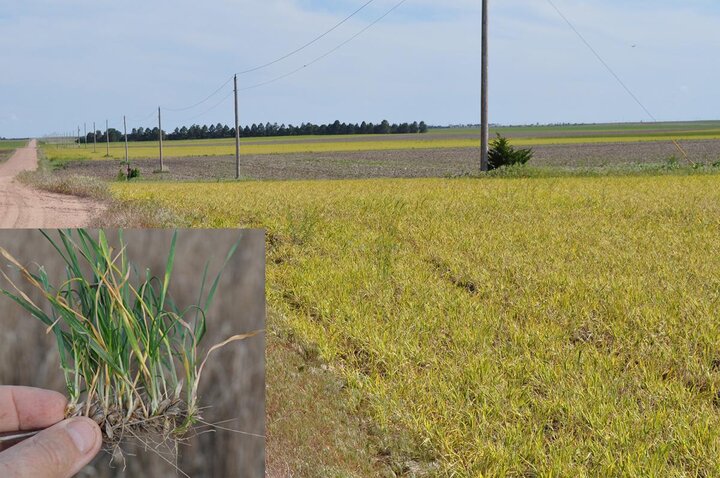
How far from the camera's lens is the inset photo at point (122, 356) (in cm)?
177

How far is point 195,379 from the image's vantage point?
1835 mm

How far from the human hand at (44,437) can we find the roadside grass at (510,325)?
6.62 ft

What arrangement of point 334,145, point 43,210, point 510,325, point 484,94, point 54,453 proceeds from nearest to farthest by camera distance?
point 54,453, point 510,325, point 43,210, point 484,94, point 334,145

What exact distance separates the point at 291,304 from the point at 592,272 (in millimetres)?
3170

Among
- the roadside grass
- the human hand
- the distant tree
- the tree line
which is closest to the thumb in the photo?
the human hand

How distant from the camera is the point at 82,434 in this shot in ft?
5.81

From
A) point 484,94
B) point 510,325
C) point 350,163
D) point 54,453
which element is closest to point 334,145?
point 350,163

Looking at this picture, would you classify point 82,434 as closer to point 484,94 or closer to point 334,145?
point 484,94

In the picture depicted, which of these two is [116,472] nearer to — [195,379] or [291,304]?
[195,379]

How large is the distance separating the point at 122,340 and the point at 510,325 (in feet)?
13.9

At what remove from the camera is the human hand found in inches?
68.4

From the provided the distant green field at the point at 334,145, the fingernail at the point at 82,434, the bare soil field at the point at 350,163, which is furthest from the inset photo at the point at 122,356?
the distant green field at the point at 334,145

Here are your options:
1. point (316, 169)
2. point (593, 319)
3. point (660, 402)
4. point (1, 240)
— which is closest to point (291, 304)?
point (593, 319)

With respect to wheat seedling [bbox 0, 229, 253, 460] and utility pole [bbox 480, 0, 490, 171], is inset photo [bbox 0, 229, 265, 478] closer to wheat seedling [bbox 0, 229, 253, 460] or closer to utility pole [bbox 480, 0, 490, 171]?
wheat seedling [bbox 0, 229, 253, 460]
